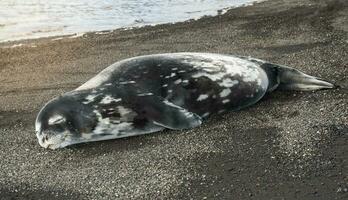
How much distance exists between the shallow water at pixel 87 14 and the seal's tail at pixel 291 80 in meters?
6.47

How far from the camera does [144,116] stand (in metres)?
5.57

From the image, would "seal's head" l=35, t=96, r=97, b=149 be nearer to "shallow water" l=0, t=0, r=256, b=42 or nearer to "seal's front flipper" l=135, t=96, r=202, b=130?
"seal's front flipper" l=135, t=96, r=202, b=130

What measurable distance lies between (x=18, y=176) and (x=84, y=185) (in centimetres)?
70

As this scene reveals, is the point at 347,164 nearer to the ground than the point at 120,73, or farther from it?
nearer to the ground

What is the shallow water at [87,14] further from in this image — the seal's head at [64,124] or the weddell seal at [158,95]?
the seal's head at [64,124]

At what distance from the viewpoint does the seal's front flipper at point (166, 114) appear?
5.52 meters

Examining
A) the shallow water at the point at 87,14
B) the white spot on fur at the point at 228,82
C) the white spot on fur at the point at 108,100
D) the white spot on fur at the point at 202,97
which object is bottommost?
the shallow water at the point at 87,14

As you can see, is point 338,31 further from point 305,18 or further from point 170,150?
point 170,150

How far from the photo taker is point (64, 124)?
546 centimetres

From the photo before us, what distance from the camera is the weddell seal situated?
552 centimetres

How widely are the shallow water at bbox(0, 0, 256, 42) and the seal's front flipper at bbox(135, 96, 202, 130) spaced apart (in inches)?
277

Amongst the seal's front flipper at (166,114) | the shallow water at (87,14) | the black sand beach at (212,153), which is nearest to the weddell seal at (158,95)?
Result: the seal's front flipper at (166,114)

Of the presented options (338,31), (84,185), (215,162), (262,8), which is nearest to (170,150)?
(215,162)

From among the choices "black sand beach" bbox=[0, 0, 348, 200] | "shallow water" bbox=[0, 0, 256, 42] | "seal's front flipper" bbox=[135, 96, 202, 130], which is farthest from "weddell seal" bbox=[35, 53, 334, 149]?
"shallow water" bbox=[0, 0, 256, 42]
